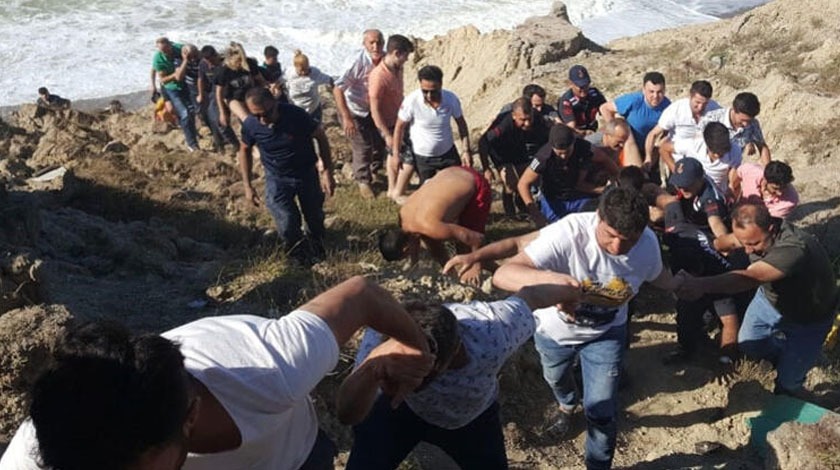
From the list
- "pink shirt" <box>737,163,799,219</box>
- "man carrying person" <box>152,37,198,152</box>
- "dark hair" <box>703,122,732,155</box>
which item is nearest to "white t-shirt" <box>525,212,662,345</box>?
"pink shirt" <box>737,163,799,219</box>

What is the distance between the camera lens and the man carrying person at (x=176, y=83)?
11.2 meters

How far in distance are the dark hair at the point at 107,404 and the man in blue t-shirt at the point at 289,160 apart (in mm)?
4925

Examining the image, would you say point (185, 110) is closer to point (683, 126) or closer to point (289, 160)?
point (289, 160)

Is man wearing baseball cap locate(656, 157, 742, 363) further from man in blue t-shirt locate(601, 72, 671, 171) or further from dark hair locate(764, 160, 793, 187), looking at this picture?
man in blue t-shirt locate(601, 72, 671, 171)

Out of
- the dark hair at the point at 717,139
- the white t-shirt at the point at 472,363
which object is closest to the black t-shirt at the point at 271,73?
the dark hair at the point at 717,139

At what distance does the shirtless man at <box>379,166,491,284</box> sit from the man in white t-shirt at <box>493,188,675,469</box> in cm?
122

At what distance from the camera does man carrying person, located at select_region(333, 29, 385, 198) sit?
923 centimetres

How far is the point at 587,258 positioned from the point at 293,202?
341 cm

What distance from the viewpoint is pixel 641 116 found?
826cm

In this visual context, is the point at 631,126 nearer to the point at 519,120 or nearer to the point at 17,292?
the point at 519,120

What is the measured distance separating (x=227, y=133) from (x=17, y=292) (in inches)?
264

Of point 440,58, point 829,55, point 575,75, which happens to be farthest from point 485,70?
point 575,75

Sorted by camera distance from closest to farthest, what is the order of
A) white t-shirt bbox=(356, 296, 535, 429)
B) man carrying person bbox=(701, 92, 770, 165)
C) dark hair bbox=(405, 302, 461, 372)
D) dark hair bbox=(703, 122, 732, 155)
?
dark hair bbox=(405, 302, 461, 372) → white t-shirt bbox=(356, 296, 535, 429) → dark hair bbox=(703, 122, 732, 155) → man carrying person bbox=(701, 92, 770, 165)

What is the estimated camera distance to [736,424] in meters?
A: 5.40
